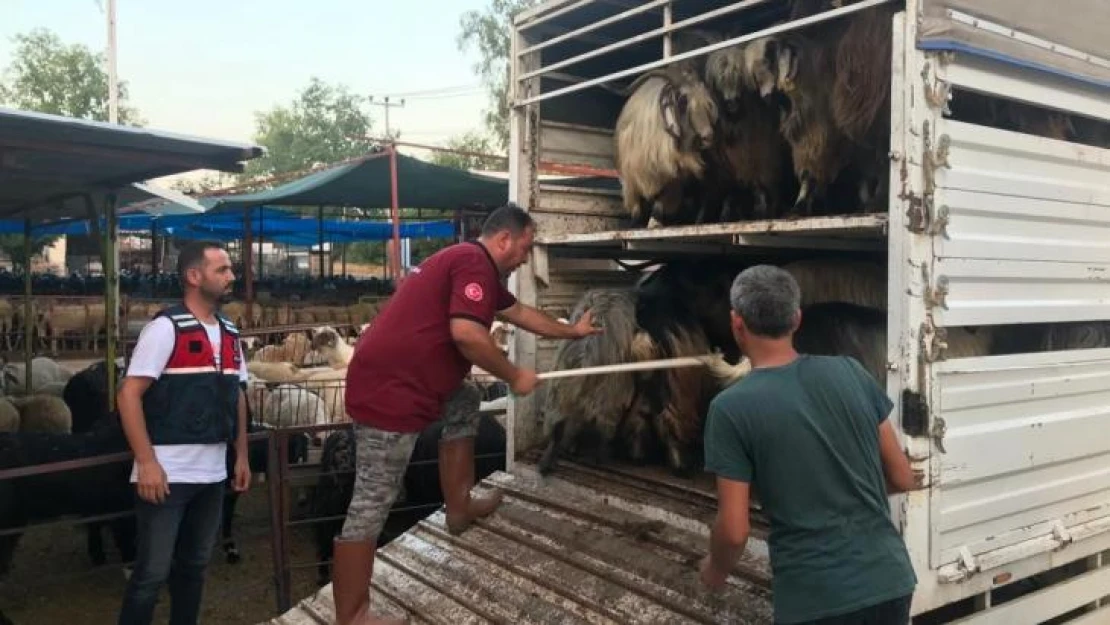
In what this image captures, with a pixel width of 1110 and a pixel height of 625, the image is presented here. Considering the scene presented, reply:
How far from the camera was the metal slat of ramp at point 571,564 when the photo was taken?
12.0ft

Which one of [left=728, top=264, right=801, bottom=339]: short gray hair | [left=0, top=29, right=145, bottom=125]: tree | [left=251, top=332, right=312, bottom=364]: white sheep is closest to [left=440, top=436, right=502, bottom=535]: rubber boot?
[left=728, top=264, right=801, bottom=339]: short gray hair

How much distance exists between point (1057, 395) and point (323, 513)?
5.60m

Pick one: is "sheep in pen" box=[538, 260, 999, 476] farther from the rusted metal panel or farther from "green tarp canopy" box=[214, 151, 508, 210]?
"green tarp canopy" box=[214, 151, 508, 210]

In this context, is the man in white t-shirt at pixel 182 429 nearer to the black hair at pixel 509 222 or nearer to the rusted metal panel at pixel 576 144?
the black hair at pixel 509 222

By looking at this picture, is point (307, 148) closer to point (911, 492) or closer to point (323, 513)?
Answer: point (323, 513)

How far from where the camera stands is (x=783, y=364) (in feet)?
9.18

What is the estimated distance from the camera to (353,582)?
13.2 feet

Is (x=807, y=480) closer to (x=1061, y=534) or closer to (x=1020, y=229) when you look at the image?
(x=1020, y=229)

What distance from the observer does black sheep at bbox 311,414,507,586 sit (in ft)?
23.2

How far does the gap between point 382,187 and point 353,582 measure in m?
14.0

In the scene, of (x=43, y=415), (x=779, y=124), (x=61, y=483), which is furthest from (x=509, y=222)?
(x=43, y=415)

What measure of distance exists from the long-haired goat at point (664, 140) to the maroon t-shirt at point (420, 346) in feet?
4.67

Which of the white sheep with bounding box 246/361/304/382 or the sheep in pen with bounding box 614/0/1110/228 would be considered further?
the white sheep with bounding box 246/361/304/382

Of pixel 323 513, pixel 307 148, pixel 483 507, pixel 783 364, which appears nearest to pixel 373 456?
pixel 483 507
